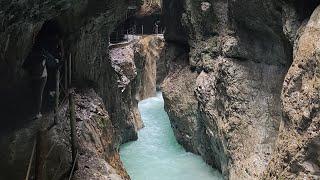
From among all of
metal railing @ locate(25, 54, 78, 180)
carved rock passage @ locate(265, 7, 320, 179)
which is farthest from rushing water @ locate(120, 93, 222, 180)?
metal railing @ locate(25, 54, 78, 180)

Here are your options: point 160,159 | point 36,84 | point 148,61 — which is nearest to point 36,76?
point 36,84

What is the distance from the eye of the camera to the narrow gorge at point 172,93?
973 centimetres

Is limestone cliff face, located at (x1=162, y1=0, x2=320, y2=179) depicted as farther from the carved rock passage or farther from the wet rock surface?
the wet rock surface

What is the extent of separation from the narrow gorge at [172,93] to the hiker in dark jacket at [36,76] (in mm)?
29

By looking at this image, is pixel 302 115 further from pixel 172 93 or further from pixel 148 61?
pixel 148 61

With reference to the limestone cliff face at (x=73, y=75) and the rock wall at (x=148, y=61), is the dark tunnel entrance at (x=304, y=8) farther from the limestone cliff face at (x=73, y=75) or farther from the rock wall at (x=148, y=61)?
the rock wall at (x=148, y=61)

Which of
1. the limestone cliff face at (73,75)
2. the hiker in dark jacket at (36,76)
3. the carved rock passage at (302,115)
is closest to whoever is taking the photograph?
the limestone cliff face at (73,75)

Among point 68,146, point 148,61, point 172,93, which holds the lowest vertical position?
point 68,146

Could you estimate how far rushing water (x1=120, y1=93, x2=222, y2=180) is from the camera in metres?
18.0

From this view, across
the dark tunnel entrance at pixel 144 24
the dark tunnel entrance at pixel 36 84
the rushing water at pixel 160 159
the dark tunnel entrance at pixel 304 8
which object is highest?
the dark tunnel entrance at pixel 144 24

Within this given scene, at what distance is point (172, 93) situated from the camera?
21.6m

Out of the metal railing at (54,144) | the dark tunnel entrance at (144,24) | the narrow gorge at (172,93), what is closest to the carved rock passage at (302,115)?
the narrow gorge at (172,93)

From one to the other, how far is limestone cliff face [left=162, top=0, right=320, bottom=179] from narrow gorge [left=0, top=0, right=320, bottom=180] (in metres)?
0.04

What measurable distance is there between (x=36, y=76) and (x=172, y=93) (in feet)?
36.5
